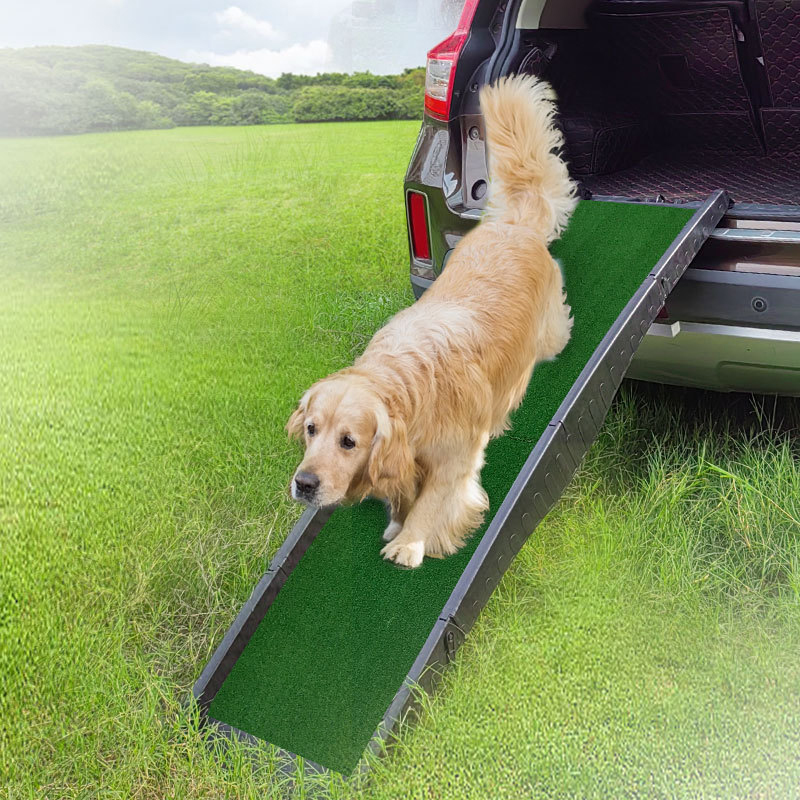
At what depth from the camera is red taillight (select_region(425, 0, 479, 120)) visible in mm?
4086

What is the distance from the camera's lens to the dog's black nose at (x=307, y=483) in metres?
2.80

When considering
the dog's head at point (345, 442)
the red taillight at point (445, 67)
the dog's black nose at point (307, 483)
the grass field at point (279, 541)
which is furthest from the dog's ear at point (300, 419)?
the red taillight at point (445, 67)

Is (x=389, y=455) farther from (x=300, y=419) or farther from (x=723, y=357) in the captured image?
(x=723, y=357)

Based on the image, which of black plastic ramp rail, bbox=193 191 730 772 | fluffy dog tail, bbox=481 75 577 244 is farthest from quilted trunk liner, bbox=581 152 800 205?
black plastic ramp rail, bbox=193 191 730 772

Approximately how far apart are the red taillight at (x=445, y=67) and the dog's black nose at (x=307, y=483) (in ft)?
6.80

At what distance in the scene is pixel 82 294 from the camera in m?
8.45

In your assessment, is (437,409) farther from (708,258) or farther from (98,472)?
(98,472)

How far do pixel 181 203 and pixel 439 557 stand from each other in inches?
409

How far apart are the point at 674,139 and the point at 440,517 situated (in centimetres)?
323

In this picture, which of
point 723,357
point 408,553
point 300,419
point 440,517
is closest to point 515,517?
point 440,517

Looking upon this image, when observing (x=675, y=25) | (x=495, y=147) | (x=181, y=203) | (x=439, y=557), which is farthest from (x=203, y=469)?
(x=181, y=203)

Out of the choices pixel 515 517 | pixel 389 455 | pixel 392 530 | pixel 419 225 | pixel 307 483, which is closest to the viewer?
pixel 307 483

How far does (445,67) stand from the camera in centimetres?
410

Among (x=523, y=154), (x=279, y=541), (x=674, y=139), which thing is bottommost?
(x=279, y=541)
